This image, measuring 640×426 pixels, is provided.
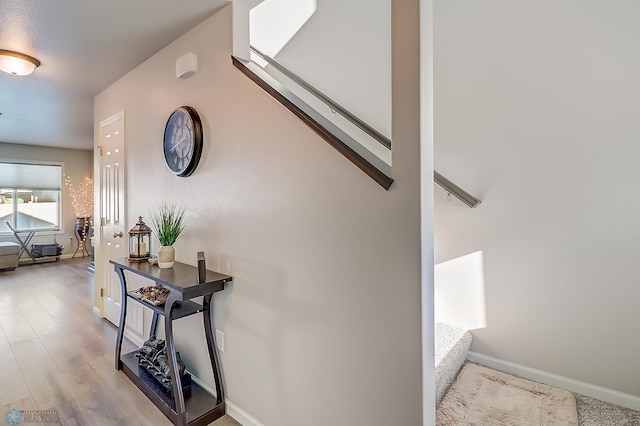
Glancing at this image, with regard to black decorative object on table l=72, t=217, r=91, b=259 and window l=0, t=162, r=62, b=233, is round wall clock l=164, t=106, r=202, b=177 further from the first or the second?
window l=0, t=162, r=62, b=233

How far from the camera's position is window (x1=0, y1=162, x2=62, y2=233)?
6.03 metres

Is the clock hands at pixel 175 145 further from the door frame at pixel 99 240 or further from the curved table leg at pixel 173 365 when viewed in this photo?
the door frame at pixel 99 240

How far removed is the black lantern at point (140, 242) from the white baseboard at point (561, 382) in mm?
2448

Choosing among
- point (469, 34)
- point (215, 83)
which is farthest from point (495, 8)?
point (215, 83)

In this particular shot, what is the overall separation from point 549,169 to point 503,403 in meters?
1.34

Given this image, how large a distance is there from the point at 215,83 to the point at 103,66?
1425 millimetres

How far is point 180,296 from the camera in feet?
5.29

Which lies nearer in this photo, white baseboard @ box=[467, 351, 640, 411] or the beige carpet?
the beige carpet

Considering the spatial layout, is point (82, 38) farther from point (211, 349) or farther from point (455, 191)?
point (455, 191)

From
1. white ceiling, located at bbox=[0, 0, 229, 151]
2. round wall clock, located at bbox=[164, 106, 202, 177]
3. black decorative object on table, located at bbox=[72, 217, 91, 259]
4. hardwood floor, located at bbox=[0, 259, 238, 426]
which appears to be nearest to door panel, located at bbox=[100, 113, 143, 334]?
hardwood floor, located at bbox=[0, 259, 238, 426]

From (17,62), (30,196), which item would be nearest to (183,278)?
(17,62)

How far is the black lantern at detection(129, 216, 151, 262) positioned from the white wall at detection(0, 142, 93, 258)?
18.9 feet

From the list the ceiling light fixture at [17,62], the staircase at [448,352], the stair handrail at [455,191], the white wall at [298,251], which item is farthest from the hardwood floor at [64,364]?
the ceiling light fixture at [17,62]

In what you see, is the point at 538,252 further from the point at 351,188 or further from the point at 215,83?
the point at 215,83
